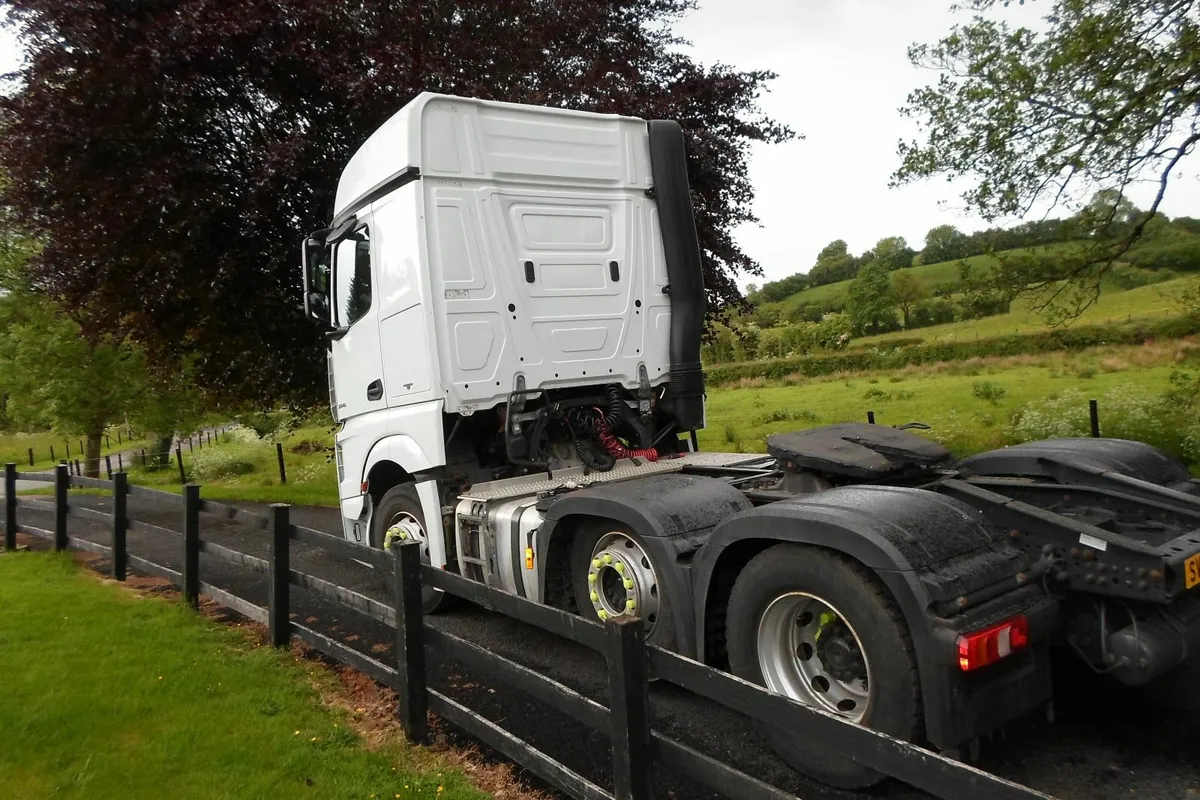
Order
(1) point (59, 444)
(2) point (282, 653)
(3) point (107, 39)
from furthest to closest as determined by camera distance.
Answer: (1) point (59, 444)
(3) point (107, 39)
(2) point (282, 653)

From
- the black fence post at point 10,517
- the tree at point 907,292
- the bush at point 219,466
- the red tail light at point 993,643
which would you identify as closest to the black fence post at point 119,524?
the black fence post at point 10,517

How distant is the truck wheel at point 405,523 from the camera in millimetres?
5769

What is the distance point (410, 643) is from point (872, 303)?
5534 cm

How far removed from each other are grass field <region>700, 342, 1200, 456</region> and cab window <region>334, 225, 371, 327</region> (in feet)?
30.4

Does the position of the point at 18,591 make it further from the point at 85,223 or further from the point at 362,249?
the point at 85,223

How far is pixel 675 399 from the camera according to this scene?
6.22 m

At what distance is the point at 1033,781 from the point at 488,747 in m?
2.33

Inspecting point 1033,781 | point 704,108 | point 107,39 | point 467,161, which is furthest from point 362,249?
point 704,108

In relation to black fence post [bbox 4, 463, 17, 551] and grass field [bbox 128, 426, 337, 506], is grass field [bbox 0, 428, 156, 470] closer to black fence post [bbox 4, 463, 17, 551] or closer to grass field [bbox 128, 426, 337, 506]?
→ grass field [bbox 128, 426, 337, 506]

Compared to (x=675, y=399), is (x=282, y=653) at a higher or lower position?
lower

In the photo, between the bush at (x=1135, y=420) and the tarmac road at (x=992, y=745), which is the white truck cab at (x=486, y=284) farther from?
the bush at (x=1135, y=420)

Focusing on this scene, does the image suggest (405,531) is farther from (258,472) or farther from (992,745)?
(258,472)

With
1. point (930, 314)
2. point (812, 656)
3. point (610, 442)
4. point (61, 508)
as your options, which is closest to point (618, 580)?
point (812, 656)

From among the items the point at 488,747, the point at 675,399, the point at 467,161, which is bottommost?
the point at 488,747
